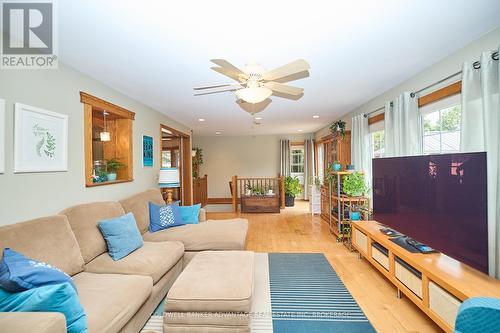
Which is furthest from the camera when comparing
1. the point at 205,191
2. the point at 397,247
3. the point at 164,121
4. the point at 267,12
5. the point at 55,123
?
the point at 205,191

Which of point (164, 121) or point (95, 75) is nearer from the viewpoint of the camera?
point (95, 75)

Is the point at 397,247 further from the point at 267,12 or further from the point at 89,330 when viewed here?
the point at 89,330

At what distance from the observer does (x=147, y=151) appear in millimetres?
3963

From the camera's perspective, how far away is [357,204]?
404 centimetres

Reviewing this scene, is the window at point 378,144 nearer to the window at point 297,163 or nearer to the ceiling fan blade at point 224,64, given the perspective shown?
the ceiling fan blade at point 224,64

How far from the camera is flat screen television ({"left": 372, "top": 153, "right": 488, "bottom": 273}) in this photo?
1.71 m

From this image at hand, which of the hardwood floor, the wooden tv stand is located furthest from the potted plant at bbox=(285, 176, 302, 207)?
the wooden tv stand

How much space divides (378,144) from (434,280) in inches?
98.0

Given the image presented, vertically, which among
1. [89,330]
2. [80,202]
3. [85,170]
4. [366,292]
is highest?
[85,170]

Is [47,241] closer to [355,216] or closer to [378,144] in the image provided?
[355,216]

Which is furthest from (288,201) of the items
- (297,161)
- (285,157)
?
(297,161)

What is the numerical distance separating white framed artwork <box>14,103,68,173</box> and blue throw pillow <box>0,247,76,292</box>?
776 millimetres

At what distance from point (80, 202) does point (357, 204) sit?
4064mm

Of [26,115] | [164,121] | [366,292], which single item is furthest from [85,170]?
[366,292]
